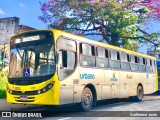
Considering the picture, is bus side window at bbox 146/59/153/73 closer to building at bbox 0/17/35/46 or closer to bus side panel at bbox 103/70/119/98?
bus side panel at bbox 103/70/119/98

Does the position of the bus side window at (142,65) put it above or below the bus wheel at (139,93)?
above

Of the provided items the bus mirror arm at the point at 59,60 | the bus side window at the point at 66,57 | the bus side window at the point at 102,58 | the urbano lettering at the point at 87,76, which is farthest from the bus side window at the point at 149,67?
the bus mirror arm at the point at 59,60

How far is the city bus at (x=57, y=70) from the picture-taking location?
10.1 meters

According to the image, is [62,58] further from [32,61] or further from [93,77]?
[93,77]

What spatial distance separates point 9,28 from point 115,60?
37.8 ft

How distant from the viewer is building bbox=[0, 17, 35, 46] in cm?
2292

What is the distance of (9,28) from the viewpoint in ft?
75.8

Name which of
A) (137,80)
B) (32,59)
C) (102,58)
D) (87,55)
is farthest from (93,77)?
(137,80)

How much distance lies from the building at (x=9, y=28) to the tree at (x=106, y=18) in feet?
6.51

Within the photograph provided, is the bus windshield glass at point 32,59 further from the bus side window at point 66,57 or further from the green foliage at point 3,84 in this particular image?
the green foliage at point 3,84

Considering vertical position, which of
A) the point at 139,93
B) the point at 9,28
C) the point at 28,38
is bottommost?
the point at 139,93

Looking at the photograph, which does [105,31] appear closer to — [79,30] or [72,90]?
[79,30]

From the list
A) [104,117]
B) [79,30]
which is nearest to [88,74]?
[104,117]

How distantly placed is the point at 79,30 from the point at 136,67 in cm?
754
